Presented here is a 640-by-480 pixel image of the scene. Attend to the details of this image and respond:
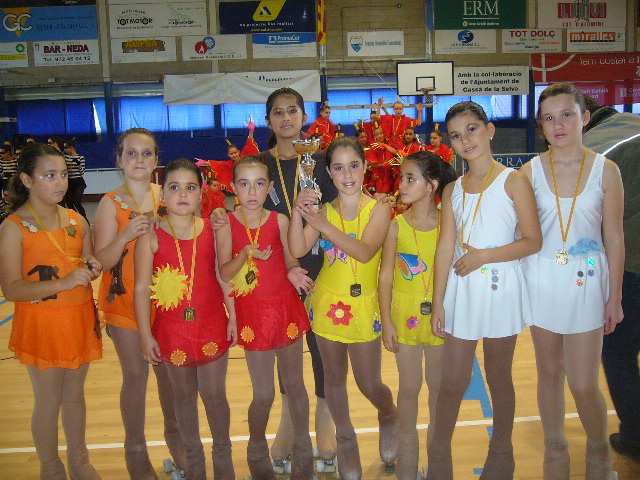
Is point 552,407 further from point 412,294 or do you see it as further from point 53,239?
point 53,239

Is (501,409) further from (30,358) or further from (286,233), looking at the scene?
(30,358)

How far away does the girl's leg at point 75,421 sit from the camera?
2.76 m

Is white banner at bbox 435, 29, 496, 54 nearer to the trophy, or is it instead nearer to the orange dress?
the trophy

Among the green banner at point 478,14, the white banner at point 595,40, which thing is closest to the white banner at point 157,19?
the green banner at point 478,14

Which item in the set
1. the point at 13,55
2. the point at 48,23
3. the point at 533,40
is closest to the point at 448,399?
the point at 533,40

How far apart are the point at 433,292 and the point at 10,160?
996 centimetres

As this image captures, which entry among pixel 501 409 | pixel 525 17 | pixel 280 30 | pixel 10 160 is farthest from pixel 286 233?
pixel 525 17

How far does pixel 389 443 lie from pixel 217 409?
91 centimetres

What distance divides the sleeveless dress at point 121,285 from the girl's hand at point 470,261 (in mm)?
1391

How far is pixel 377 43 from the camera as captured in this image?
15.0 meters

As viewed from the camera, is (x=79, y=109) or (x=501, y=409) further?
(x=79, y=109)

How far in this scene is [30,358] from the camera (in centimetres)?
266

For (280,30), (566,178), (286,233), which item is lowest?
(286,233)

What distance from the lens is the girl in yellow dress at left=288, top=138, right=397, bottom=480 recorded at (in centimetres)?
271
